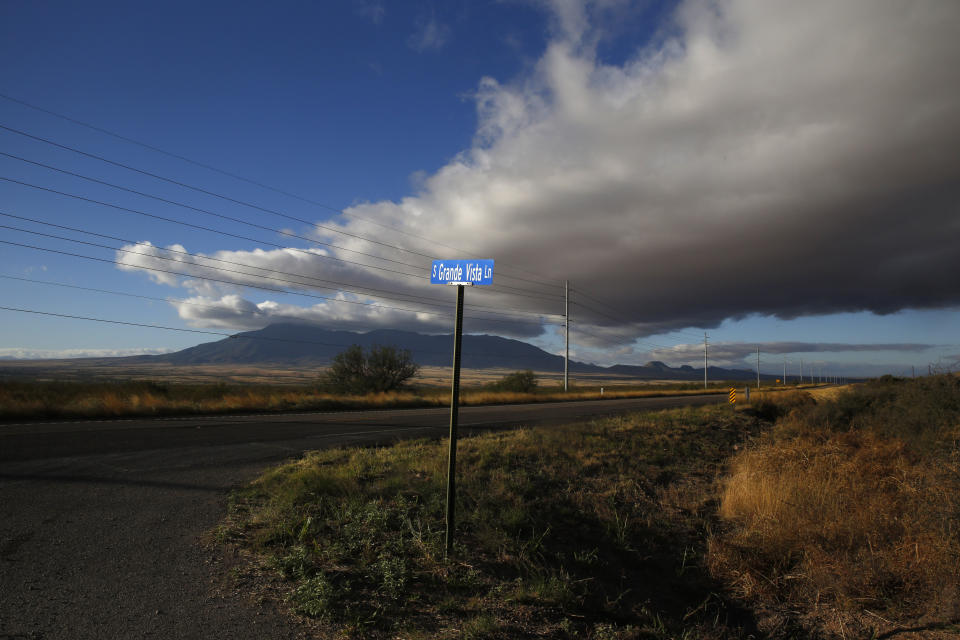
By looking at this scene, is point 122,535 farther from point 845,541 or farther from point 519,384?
point 519,384

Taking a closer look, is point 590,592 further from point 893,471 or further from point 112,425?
point 112,425

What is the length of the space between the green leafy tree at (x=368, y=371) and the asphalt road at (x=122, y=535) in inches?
940

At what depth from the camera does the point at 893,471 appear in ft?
31.8

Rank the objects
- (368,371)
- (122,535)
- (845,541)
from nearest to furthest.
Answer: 1. (122,535)
2. (845,541)
3. (368,371)

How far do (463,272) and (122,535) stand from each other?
4.90 metres

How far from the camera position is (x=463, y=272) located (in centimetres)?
534

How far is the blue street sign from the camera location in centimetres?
Result: 522

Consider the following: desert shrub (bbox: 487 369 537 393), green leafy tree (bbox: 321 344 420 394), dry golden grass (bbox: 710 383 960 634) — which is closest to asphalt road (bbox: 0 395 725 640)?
dry golden grass (bbox: 710 383 960 634)

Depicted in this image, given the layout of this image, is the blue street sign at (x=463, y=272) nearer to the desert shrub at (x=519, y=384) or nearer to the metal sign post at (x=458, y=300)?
the metal sign post at (x=458, y=300)

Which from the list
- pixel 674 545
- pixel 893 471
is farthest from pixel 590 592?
pixel 893 471

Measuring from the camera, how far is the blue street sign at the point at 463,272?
17.1ft

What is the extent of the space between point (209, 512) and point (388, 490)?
7.67 ft

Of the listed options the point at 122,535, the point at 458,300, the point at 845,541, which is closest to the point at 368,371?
the point at 122,535

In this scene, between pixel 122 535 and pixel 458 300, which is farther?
pixel 122 535
